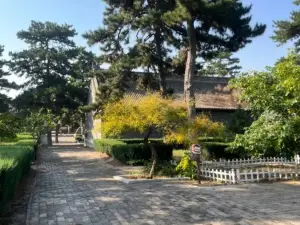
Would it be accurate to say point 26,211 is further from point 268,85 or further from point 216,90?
point 216,90

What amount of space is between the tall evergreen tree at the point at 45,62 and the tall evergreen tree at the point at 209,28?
2495cm

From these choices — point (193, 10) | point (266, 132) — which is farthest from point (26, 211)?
point (193, 10)

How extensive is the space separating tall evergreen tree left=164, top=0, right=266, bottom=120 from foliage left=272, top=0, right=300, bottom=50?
355 inches

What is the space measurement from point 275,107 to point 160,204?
5767mm

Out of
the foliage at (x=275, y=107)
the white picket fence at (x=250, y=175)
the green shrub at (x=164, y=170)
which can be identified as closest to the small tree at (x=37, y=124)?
the green shrub at (x=164, y=170)

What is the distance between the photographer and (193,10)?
17.8 meters

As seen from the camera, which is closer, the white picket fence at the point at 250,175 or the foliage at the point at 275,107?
the foliage at the point at 275,107

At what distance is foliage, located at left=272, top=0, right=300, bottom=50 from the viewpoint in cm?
2620

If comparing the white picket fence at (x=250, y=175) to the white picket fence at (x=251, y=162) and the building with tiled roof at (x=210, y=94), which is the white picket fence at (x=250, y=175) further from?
the building with tiled roof at (x=210, y=94)

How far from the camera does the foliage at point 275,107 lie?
→ 1166 centimetres

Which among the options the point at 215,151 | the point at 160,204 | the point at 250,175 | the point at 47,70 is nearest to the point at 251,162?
the point at 215,151

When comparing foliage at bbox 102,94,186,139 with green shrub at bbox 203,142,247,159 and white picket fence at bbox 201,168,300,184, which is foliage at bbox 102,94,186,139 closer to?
white picket fence at bbox 201,168,300,184

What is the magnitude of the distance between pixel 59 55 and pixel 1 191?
1478 inches

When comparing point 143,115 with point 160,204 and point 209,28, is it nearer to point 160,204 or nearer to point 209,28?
point 160,204
